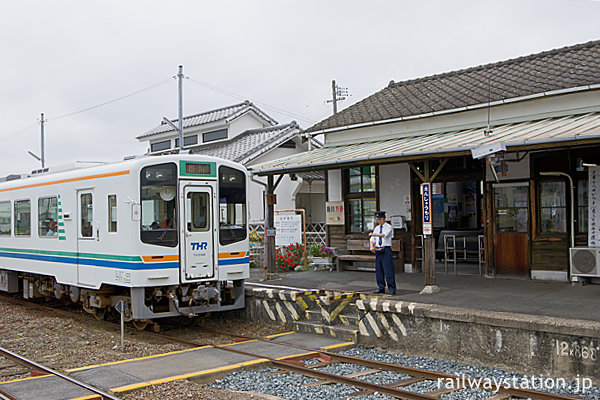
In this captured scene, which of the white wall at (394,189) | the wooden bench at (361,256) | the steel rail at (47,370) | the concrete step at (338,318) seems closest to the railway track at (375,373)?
the concrete step at (338,318)

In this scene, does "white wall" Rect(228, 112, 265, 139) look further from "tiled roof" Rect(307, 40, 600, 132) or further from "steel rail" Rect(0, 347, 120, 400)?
"steel rail" Rect(0, 347, 120, 400)

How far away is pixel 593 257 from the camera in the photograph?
10023 millimetres

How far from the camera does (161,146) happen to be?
102 ft

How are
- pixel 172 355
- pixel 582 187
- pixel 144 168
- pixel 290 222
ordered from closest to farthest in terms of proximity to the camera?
pixel 172 355, pixel 144 168, pixel 582 187, pixel 290 222

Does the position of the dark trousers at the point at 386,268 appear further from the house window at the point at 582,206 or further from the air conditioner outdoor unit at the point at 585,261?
the house window at the point at 582,206

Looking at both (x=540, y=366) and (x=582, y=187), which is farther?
(x=582, y=187)

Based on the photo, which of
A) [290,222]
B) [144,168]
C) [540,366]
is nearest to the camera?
[540,366]

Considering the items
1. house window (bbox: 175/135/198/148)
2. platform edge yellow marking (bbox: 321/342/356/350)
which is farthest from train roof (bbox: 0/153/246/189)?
house window (bbox: 175/135/198/148)

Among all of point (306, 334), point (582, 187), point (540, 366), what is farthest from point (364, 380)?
point (582, 187)

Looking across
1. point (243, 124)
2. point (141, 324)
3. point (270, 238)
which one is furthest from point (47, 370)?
point (243, 124)

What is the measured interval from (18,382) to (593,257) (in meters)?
Answer: 8.84

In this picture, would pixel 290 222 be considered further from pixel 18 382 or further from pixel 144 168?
pixel 18 382

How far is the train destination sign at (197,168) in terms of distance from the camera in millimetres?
9938

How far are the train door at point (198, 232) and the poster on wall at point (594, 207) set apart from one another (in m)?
6.40
